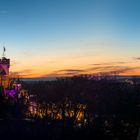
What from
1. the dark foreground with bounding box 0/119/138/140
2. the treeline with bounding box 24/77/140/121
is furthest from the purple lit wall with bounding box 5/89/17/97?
the dark foreground with bounding box 0/119/138/140

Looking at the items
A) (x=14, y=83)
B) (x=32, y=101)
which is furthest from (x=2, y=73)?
(x=32, y=101)

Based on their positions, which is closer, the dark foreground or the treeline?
the dark foreground

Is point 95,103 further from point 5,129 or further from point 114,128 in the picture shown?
point 5,129

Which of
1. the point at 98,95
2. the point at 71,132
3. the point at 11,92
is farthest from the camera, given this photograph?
the point at 11,92

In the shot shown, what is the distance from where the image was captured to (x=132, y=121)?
677 inches

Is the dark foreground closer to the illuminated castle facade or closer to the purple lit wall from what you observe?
the purple lit wall

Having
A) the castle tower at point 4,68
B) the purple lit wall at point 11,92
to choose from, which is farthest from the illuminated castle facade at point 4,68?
the purple lit wall at point 11,92

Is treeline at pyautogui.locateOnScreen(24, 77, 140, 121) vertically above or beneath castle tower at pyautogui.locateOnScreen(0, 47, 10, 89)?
beneath

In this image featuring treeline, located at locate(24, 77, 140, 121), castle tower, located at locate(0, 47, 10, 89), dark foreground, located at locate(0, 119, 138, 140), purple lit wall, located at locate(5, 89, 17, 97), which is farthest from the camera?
castle tower, located at locate(0, 47, 10, 89)

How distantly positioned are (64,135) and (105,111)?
2.39 m

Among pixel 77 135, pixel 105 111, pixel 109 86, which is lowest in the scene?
pixel 77 135

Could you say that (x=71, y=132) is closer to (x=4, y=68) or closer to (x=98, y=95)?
(x=98, y=95)

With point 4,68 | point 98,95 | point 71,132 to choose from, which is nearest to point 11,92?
point 4,68

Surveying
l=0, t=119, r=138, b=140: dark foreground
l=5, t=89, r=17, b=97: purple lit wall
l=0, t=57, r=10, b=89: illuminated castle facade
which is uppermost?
l=0, t=57, r=10, b=89: illuminated castle facade
